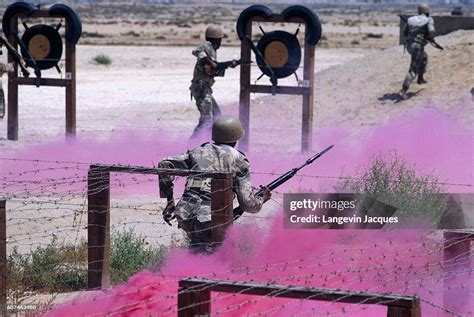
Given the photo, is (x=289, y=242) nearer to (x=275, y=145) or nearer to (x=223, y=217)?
(x=223, y=217)

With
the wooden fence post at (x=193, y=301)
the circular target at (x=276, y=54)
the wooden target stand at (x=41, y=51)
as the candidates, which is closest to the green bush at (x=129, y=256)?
the wooden fence post at (x=193, y=301)

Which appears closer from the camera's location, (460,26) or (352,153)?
(352,153)

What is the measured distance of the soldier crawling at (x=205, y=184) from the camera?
761 cm

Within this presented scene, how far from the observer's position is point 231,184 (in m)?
7.37

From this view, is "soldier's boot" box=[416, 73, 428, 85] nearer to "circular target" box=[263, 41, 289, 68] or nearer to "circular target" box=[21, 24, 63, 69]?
"circular target" box=[263, 41, 289, 68]

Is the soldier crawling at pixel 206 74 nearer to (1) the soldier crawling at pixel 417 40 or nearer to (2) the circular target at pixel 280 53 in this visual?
(2) the circular target at pixel 280 53

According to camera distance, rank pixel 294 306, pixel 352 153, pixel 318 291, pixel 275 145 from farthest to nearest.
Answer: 1. pixel 275 145
2. pixel 352 153
3. pixel 294 306
4. pixel 318 291

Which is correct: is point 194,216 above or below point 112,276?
above

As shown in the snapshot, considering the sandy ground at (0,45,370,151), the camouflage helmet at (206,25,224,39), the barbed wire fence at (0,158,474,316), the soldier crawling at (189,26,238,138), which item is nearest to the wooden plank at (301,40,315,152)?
the soldier crawling at (189,26,238,138)

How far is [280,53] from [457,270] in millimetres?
9660

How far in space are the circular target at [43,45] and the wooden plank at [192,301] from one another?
12314 mm

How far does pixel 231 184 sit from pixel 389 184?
3.53m

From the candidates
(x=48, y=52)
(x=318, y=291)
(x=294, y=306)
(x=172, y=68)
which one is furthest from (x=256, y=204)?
(x=172, y=68)

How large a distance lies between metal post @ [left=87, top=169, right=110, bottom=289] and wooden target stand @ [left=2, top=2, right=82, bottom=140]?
8.62 m
